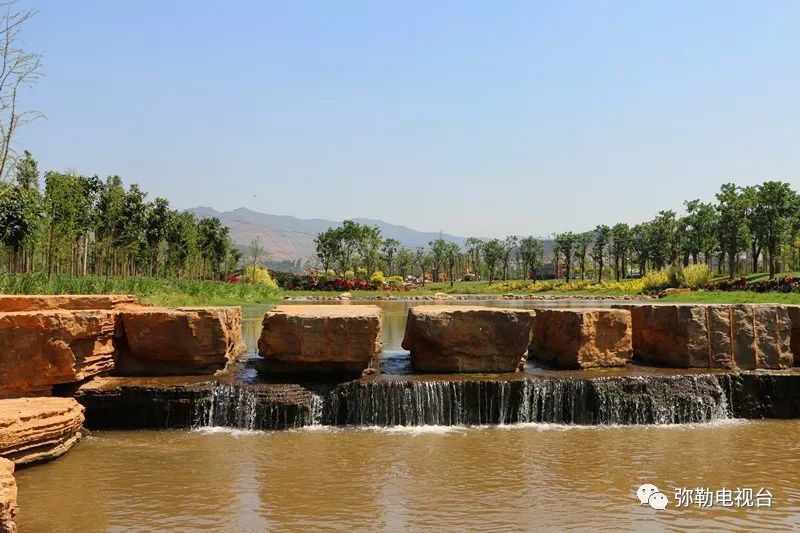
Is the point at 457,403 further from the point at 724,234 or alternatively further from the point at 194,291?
the point at 724,234

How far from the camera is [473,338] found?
1123 cm

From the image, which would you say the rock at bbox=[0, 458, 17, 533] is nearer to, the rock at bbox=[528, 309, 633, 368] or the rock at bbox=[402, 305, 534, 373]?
the rock at bbox=[402, 305, 534, 373]

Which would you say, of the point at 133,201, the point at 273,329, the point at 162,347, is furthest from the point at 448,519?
the point at 133,201

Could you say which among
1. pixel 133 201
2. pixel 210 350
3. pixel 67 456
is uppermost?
pixel 133 201

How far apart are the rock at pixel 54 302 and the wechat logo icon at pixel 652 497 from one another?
31.1 feet

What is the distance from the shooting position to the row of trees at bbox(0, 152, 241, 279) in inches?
1249

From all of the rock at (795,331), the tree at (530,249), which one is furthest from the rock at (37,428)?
the tree at (530,249)

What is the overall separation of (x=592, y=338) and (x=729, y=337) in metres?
2.61

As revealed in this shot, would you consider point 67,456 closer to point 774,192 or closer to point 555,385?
point 555,385

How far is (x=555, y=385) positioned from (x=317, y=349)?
4007 mm

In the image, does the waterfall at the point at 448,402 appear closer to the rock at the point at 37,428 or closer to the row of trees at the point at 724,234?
the rock at the point at 37,428

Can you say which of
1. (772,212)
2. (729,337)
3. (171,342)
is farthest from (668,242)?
(171,342)

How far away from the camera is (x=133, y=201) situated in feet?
151

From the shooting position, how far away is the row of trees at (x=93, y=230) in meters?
31.7
